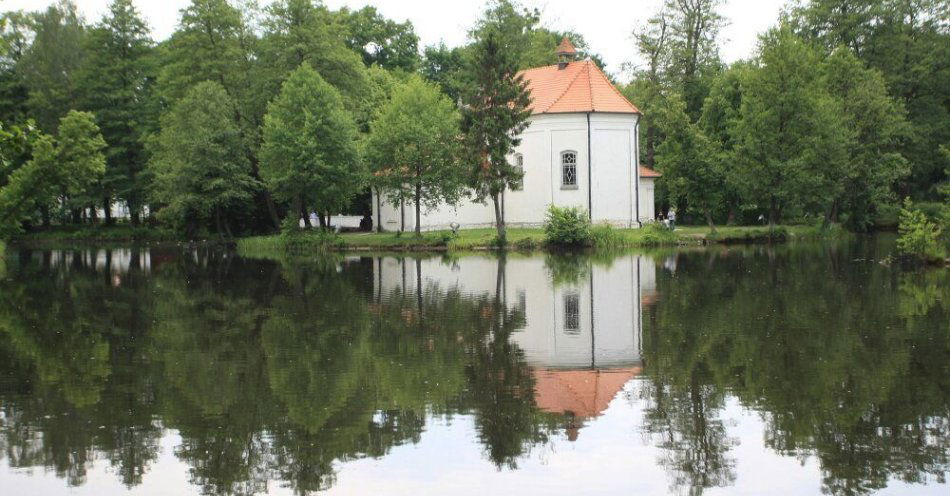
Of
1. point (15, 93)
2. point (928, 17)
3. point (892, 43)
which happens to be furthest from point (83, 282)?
point (928, 17)

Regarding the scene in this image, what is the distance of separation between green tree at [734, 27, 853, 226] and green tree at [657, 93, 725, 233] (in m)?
1.45

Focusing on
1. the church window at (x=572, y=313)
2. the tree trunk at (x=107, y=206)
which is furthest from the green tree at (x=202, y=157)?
the church window at (x=572, y=313)

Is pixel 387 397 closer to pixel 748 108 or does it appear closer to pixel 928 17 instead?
pixel 748 108

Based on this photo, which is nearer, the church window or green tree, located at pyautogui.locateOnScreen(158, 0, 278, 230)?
the church window

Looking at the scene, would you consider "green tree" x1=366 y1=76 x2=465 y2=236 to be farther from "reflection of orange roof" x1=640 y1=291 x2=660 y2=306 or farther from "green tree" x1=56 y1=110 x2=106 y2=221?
"reflection of orange roof" x1=640 y1=291 x2=660 y2=306

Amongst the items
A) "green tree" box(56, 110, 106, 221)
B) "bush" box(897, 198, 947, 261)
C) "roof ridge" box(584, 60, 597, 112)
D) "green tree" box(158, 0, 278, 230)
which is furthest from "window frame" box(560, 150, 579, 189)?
"green tree" box(56, 110, 106, 221)

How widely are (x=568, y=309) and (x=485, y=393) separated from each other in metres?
7.88

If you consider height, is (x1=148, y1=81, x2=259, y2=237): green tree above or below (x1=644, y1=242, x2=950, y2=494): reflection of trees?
above

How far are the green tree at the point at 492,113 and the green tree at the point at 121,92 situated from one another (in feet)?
83.3

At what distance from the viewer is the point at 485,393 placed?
10.3 meters

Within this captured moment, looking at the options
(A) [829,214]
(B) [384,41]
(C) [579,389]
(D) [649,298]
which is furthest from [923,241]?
(B) [384,41]

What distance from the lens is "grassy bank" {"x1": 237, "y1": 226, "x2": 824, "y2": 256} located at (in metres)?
40.3

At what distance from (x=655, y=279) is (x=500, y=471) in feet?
56.0

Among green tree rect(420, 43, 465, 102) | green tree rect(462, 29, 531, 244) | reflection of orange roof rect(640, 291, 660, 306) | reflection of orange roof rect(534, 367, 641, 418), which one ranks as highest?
green tree rect(420, 43, 465, 102)
